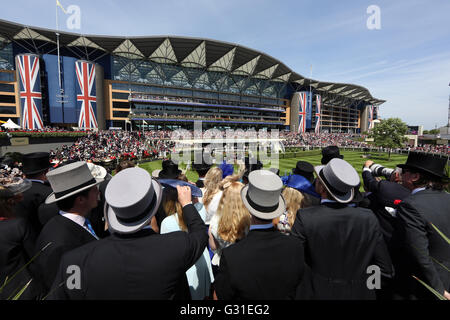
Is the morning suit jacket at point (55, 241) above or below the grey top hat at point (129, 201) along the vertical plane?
below

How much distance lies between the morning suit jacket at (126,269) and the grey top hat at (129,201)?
117mm

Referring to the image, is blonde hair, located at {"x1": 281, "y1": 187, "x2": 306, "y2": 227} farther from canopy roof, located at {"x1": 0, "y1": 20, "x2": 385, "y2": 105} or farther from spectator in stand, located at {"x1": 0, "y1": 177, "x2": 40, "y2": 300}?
canopy roof, located at {"x1": 0, "y1": 20, "x2": 385, "y2": 105}

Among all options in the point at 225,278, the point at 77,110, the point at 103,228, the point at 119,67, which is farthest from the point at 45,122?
the point at 225,278

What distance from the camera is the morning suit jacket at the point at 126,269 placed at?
59.4 inches

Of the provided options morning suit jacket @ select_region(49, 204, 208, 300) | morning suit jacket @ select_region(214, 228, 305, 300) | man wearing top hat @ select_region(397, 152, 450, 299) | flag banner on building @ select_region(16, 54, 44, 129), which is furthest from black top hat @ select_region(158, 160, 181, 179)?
flag banner on building @ select_region(16, 54, 44, 129)

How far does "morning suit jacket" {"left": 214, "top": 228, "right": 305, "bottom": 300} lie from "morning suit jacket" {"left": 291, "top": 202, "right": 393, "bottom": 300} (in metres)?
0.50

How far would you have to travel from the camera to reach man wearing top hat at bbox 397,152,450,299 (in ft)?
7.31

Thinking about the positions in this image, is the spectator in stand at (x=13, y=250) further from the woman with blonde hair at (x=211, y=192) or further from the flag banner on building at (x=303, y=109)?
the flag banner on building at (x=303, y=109)

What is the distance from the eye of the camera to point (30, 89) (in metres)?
42.0

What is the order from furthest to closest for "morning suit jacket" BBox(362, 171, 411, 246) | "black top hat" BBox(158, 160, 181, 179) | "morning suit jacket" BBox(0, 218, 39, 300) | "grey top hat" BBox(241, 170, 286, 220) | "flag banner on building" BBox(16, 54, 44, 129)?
"flag banner on building" BBox(16, 54, 44, 129)
"black top hat" BBox(158, 160, 181, 179)
"morning suit jacket" BBox(362, 171, 411, 246)
"morning suit jacket" BBox(0, 218, 39, 300)
"grey top hat" BBox(241, 170, 286, 220)

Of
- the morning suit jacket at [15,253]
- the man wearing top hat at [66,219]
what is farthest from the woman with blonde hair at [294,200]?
the morning suit jacket at [15,253]

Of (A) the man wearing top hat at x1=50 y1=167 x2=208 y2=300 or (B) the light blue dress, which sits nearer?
(A) the man wearing top hat at x1=50 y1=167 x2=208 y2=300

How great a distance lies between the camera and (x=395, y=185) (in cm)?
341

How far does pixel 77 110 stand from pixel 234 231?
5631 cm
